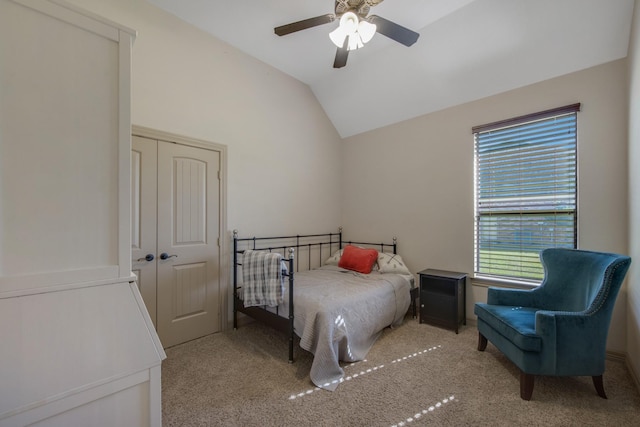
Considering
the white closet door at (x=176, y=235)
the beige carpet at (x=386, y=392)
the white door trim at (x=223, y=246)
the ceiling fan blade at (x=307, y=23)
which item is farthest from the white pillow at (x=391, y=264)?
the ceiling fan blade at (x=307, y=23)

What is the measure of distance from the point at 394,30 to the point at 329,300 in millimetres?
2223

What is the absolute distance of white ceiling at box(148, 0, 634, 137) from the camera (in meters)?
2.23

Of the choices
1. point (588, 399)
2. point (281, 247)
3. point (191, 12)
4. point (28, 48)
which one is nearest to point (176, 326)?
point (281, 247)

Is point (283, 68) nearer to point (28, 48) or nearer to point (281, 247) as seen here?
point (281, 247)

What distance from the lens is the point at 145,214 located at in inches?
94.8

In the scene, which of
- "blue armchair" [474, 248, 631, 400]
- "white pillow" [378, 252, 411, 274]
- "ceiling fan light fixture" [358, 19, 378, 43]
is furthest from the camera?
"white pillow" [378, 252, 411, 274]

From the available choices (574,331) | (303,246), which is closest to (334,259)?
(303,246)

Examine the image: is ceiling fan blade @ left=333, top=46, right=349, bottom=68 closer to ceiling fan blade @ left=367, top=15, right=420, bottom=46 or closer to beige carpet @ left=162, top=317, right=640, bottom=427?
ceiling fan blade @ left=367, top=15, right=420, bottom=46

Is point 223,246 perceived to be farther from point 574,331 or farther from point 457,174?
point 574,331

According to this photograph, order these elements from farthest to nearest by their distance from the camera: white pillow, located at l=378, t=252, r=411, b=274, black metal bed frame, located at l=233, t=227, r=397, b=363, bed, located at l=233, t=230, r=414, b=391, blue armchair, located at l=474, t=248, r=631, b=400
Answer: white pillow, located at l=378, t=252, r=411, b=274, black metal bed frame, located at l=233, t=227, r=397, b=363, bed, located at l=233, t=230, r=414, b=391, blue armchair, located at l=474, t=248, r=631, b=400

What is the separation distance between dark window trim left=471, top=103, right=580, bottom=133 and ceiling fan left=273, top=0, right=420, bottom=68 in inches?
58.3

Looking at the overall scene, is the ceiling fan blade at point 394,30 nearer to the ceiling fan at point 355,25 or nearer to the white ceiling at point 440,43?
the ceiling fan at point 355,25

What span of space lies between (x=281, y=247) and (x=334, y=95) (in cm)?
230

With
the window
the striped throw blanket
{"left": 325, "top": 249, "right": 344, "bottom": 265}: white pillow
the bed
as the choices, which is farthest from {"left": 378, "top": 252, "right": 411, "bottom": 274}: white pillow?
the striped throw blanket
